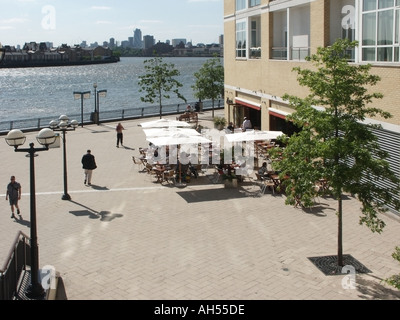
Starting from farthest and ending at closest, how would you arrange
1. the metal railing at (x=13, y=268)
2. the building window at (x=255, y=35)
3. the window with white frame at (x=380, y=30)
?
the building window at (x=255, y=35)
the window with white frame at (x=380, y=30)
the metal railing at (x=13, y=268)

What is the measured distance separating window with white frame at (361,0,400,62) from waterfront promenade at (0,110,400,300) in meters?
5.06

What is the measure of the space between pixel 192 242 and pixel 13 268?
5.21m

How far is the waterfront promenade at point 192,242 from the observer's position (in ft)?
37.2

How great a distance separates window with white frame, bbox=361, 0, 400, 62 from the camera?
16.0 meters

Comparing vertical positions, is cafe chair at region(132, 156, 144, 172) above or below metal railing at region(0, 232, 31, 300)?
above

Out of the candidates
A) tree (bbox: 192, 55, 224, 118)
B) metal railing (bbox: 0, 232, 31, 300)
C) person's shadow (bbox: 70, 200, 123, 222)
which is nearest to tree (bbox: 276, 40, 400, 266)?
metal railing (bbox: 0, 232, 31, 300)

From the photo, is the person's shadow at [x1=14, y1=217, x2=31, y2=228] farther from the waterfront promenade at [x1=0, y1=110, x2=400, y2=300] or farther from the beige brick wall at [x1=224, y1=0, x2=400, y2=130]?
the beige brick wall at [x1=224, y1=0, x2=400, y2=130]

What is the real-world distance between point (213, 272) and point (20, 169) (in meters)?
15.7

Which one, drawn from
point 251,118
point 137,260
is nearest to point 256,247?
point 137,260

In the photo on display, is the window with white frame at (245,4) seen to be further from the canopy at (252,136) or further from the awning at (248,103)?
the canopy at (252,136)

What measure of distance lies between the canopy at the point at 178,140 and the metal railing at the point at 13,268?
8.95 meters

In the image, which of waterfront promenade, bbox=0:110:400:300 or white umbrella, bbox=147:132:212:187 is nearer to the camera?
waterfront promenade, bbox=0:110:400:300

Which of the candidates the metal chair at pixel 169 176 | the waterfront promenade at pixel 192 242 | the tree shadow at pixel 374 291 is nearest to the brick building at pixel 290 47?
the waterfront promenade at pixel 192 242
